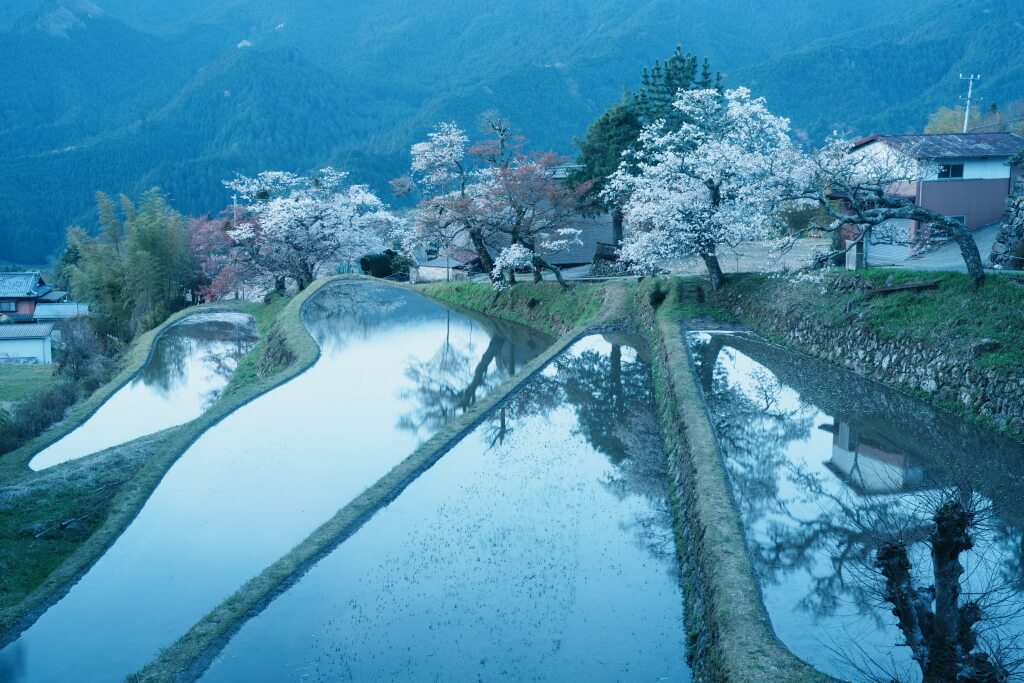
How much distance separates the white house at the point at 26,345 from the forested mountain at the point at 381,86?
53.8 m

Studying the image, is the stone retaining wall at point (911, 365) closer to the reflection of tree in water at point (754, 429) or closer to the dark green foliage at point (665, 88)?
the reflection of tree in water at point (754, 429)

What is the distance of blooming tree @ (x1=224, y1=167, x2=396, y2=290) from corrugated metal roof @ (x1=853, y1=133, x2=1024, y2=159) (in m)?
24.1

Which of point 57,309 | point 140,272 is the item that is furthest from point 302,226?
point 57,309

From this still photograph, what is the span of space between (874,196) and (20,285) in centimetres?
5282

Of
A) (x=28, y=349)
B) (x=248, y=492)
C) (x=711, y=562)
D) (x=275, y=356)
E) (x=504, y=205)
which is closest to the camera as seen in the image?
(x=711, y=562)

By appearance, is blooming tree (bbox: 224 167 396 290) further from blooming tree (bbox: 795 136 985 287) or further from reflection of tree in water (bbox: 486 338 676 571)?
blooming tree (bbox: 795 136 985 287)

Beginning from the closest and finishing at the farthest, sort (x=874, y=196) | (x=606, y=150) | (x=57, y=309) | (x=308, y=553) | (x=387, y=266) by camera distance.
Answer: (x=308, y=553)
(x=874, y=196)
(x=606, y=150)
(x=387, y=266)
(x=57, y=309)

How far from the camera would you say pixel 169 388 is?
23.6m

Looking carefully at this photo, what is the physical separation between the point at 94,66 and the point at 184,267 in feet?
478

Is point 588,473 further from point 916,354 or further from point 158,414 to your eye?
point 158,414

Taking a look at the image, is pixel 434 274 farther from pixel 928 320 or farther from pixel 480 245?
pixel 928 320

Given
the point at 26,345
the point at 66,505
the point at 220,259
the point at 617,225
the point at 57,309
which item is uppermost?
the point at 617,225

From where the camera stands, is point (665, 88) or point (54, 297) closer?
point (665, 88)

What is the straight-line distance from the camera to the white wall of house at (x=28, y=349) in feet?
134
